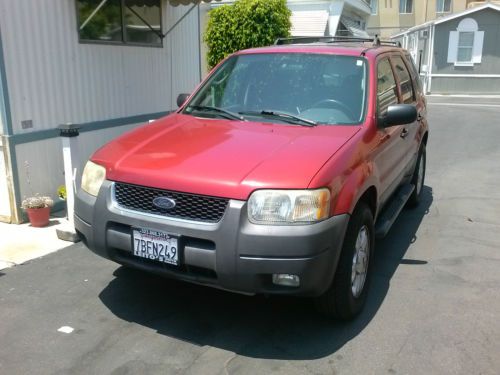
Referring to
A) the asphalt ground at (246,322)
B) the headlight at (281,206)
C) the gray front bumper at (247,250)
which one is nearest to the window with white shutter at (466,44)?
the asphalt ground at (246,322)

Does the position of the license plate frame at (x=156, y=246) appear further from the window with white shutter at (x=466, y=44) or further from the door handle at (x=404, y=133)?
the window with white shutter at (x=466, y=44)

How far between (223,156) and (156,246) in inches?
28.2

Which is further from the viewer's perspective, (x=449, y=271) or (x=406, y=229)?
(x=406, y=229)

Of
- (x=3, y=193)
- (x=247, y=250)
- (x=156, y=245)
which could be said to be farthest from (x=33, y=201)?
(x=247, y=250)

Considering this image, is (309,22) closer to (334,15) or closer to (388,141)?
(334,15)

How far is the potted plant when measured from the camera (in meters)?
5.46

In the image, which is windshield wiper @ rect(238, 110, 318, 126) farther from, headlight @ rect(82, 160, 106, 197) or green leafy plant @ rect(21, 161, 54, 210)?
green leafy plant @ rect(21, 161, 54, 210)

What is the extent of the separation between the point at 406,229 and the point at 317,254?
2948 mm

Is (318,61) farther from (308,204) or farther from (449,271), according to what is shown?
(449,271)

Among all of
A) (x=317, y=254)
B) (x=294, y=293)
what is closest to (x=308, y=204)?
(x=317, y=254)

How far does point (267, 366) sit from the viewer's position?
10.1 feet

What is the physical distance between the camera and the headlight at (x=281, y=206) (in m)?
2.96

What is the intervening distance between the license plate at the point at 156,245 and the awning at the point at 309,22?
1420 centimetres

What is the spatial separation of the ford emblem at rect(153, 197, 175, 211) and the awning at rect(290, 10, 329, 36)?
556 inches
